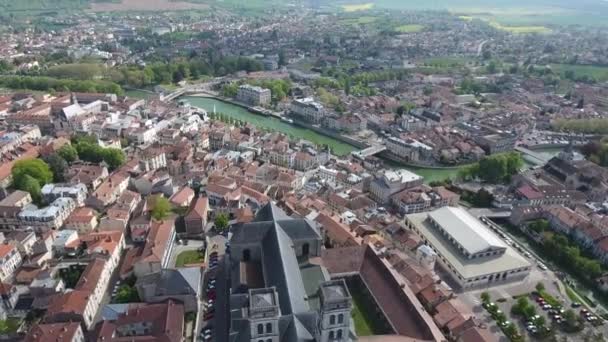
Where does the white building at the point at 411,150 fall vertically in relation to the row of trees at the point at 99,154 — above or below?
below

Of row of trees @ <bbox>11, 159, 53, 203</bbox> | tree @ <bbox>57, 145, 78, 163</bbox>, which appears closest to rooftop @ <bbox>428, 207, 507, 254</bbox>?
row of trees @ <bbox>11, 159, 53, 203</bbox>

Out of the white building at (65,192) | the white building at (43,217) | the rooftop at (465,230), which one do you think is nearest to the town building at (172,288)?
the white building at (43,217)

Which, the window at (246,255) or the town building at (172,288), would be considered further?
the window at (246,255)

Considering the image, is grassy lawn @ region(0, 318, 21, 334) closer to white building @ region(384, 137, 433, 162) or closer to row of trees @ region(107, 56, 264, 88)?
white building @ region(384, 137, 433, 162)

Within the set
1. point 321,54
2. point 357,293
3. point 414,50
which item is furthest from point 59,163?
point 414,50

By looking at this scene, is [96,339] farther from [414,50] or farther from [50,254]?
[414,50]

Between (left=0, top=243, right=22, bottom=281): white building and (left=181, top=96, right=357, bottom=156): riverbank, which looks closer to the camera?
(left=0, top=243, right=22, bottom=281): white building

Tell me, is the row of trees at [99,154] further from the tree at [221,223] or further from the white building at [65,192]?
the tree at [221,223]
